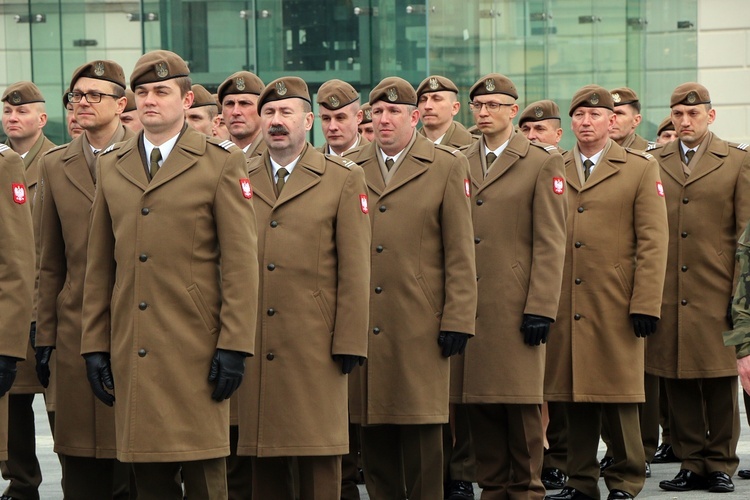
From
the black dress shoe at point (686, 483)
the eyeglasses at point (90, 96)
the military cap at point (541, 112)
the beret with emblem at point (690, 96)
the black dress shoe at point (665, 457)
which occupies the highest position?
the beret with emblem at point (690, 96)

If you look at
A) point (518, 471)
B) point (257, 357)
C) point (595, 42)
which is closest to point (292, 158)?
point (257, 357)

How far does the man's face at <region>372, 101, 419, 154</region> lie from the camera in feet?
26.7

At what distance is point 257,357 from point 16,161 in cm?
128

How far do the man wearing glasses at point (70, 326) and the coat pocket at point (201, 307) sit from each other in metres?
1.00

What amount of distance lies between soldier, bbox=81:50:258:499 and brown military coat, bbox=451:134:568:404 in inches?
80.3

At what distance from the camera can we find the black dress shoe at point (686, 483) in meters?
9.24

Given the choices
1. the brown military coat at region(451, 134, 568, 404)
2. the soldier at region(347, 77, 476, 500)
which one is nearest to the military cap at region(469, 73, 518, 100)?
the brown military coat at region(451, 134, 568, 404)

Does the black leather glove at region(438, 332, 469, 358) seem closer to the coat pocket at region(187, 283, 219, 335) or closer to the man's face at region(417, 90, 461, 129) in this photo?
the coat pocket at region(187, 283, 219, 335)

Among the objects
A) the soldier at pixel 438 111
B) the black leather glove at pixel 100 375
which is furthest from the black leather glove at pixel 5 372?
the soldier at pixel 438 111

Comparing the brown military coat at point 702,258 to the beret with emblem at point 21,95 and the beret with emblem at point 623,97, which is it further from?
the beret with emblem at point 21,95

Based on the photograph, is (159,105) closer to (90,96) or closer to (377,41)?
(90,96)

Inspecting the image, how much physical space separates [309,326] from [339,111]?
6.56 ft

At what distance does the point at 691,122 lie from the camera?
9.71m

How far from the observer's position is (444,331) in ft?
25.7
